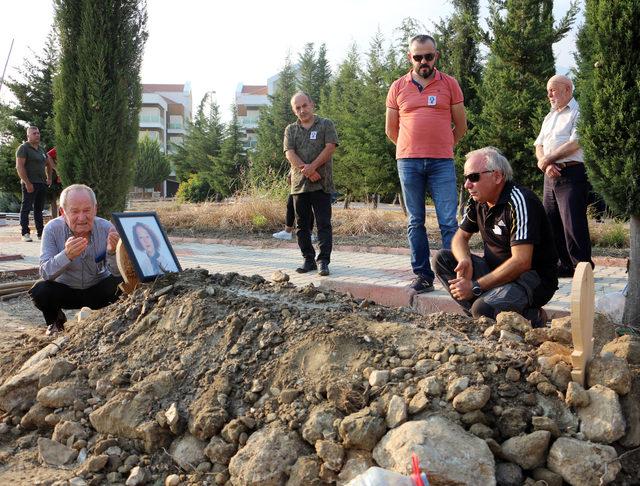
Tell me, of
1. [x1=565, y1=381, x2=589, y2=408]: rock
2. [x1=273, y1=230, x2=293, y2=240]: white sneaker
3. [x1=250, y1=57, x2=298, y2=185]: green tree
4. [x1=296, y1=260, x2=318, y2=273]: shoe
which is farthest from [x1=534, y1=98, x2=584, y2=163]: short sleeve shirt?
[x1=250, y1=57, x2=298, y2=185]: green tree

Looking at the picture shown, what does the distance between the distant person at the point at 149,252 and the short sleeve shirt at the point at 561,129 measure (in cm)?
366

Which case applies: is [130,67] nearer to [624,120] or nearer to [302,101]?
[302,101]

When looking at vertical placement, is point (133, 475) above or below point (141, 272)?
below

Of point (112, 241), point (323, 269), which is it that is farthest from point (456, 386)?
point (323, 269)

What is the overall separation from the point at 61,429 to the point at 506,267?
2675 mm

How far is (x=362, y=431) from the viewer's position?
2.38 m

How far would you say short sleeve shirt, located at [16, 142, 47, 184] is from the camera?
11.4 metres

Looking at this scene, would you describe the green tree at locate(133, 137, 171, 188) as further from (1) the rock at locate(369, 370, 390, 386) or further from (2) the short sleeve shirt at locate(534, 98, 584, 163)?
(1) the rock at locate(369, 370, 390, 386)

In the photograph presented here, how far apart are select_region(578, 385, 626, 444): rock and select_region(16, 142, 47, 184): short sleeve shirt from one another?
11.1 meters

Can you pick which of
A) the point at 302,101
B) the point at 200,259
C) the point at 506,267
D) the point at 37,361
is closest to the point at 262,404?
the point at 37,361

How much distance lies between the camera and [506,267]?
3.97 meters

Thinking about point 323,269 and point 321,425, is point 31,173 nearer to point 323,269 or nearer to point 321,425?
point 323,269

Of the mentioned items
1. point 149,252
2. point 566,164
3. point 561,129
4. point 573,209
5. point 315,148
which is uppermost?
point 561,129

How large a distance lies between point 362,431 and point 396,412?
0.51ft
